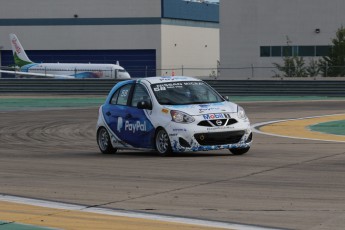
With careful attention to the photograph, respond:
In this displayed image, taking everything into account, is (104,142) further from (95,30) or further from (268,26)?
(95,30)

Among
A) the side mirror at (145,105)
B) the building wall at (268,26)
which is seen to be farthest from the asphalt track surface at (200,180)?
the building wall at (268,26)

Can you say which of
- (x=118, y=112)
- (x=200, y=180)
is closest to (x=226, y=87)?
(x=118, y=112)

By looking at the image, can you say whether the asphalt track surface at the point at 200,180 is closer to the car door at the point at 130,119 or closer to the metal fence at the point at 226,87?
the car door at the point at 130,119

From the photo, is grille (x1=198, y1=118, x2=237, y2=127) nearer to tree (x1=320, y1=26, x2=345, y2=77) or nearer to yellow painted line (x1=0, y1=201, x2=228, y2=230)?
yellow painted line (x1=0, y1=201, x2=228, y2=230)

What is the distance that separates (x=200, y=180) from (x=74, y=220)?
3.77 m

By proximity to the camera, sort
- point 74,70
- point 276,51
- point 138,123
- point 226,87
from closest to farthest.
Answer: point 138,123, point 226,87, point 74,70, point 276,51

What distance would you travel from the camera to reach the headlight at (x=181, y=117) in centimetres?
1753

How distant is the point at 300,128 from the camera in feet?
84.4

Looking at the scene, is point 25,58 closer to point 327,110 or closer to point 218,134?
point 327,110

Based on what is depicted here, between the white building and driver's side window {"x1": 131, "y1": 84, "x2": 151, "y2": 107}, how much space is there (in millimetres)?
70800

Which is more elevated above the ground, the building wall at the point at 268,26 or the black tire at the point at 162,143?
the building wall at the point at 268,26

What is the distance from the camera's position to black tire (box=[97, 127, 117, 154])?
19.5 m

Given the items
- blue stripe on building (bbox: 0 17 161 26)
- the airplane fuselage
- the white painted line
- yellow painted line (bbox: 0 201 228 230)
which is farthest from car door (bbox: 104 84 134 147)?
blue stripe on building (bbox: 0 17 161 26)

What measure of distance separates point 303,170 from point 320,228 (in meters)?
5.34
